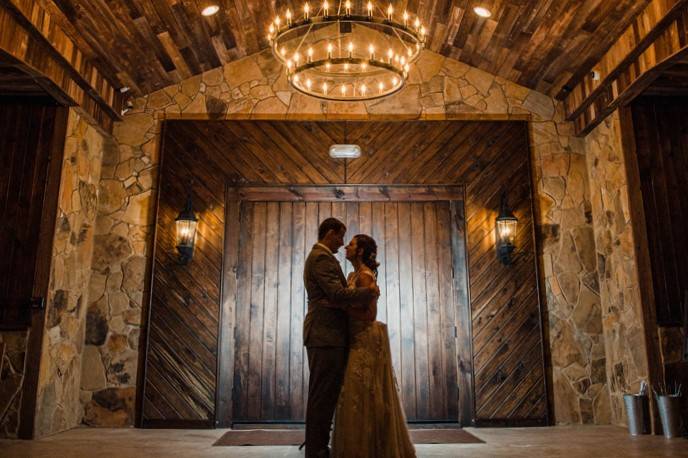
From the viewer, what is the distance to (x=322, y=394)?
3.22 m

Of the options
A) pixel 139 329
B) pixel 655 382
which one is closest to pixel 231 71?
pixel 139 329

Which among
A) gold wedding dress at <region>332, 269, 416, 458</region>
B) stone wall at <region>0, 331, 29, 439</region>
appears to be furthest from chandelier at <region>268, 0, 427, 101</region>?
stone wall at <region>0, 331, 29, 439</region>

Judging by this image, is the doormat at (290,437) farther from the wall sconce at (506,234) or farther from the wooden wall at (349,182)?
the wall sconce at (506,234)

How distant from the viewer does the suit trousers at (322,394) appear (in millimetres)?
3225

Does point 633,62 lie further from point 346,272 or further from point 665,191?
point 346,272

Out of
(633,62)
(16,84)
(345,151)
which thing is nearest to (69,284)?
(16,84)

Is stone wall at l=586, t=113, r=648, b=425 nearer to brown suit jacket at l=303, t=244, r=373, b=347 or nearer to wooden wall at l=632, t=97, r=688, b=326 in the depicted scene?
wooden wall at l=632, t=97, r=688, b=326

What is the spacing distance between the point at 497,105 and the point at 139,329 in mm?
4359

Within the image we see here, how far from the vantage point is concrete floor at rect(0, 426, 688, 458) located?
3814 millimetres

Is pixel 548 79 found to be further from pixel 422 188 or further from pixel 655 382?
pixel 655 382

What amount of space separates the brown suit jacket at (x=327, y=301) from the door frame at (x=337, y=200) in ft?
7.53

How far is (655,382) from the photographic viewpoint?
15.0 ft

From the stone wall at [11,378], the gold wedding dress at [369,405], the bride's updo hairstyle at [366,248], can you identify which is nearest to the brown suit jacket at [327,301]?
the gold wedding dress at [369,405]

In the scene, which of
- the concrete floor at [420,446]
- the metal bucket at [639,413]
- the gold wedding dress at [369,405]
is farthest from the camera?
the metal bucket at [639,413]
